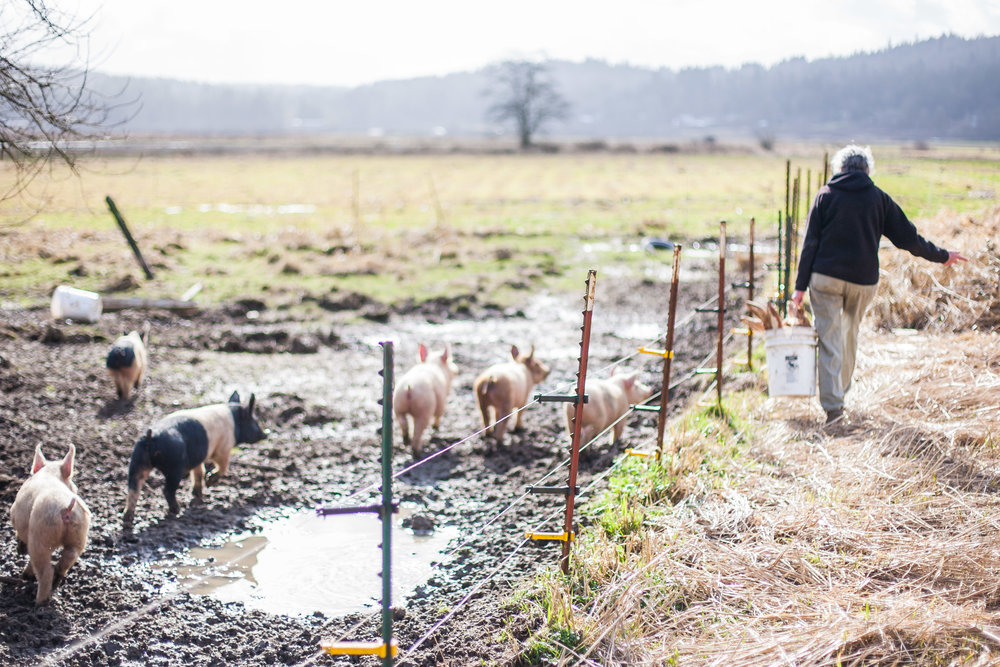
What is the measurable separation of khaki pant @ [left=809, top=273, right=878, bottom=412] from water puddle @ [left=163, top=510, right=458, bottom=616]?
3.29m

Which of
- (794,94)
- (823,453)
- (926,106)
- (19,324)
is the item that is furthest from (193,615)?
(794,94)

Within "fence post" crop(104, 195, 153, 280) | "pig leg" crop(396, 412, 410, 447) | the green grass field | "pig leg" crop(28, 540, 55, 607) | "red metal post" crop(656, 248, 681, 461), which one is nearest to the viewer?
"pig leg" crop(28, 540, 55, 607)

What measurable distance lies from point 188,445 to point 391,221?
19.5 meters

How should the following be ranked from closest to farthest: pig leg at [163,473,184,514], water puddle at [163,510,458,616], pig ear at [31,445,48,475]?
1. water puddle at [163,510,458,616]
2. pig ear at [31,445,48,475]
3. pig leg at [163,473,184,514]

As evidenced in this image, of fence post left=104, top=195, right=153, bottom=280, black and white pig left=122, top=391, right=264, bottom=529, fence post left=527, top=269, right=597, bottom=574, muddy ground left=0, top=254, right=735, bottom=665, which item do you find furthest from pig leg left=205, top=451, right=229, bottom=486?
fence post left=104, top=195, right=153, bottom=280

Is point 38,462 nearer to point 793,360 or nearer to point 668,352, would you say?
point 668,352

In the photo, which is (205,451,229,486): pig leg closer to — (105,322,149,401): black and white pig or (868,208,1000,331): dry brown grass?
(105,322,149,401): black and white pig

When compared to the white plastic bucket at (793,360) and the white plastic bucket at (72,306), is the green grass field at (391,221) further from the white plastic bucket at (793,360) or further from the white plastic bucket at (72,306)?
the white plastic bucket at (793,360)

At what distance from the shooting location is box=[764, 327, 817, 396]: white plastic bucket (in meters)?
6.46

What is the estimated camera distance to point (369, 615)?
15.0 feet

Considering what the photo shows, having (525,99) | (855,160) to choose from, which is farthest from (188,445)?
(525,99)

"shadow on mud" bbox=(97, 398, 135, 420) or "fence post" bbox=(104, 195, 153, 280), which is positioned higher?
"fence post" bbox=(104, 195, 153, 280)

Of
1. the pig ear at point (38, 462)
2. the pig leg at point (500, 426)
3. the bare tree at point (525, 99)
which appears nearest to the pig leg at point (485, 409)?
the pig leg at point (500, 426)

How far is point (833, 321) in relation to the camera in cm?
662
